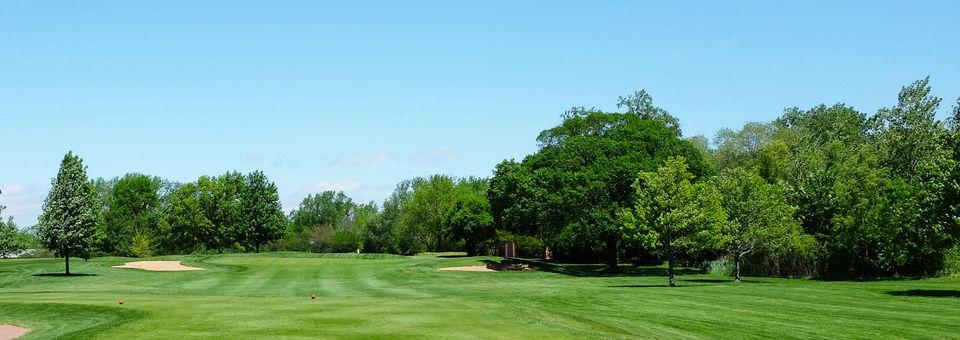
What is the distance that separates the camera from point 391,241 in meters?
149

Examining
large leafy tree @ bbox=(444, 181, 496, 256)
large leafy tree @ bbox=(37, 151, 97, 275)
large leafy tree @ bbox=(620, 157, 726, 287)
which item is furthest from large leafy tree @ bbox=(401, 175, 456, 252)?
large leafy tree @ bbox=(620, 157, 726, 287)

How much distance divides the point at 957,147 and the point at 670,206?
578 inches

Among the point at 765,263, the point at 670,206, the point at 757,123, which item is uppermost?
the point at 757,123

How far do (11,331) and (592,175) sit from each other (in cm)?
4903

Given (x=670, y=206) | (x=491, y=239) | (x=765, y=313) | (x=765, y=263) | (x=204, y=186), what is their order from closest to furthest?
(x=765, y=313) → (x=670, y=206) → (x=765, y=263) → (x=491, y=239) → (x=204, y=186)

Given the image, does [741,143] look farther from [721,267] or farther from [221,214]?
[221,214]

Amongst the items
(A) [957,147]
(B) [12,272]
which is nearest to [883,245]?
(A) [957,147]

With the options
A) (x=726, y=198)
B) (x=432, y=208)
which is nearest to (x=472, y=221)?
(x=432, y=208)

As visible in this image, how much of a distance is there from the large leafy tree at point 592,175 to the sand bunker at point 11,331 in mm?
45724

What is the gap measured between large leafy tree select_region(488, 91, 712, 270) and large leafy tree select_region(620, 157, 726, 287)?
15.4 metres

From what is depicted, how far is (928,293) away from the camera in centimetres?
4006

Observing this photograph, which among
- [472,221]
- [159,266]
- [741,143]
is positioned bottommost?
[159,266]

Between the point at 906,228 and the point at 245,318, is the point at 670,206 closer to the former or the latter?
the point at 906,228

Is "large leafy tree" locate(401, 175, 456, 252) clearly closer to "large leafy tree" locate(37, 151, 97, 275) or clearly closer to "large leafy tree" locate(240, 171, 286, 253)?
"large leafy tree" locate(240, 171, 286, 253)
